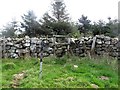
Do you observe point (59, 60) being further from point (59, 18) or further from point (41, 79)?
point (59, 18)

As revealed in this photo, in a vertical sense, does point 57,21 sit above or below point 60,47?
above

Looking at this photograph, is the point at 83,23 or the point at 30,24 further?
the point at 83,23

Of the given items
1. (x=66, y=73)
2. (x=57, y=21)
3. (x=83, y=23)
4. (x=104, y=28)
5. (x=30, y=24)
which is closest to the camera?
(x=66, y=73)

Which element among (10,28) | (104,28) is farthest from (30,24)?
(104,28)

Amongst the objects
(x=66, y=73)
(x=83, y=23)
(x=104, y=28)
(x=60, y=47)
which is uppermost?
(x=83, y=23)

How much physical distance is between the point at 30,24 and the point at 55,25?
332cm

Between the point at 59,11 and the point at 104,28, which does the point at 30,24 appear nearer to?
the point at 59,11

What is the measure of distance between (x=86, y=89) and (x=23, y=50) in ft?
21.1

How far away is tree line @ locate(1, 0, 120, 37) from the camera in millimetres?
22538

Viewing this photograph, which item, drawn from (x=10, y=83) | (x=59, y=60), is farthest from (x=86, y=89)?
(x=59, y=60)

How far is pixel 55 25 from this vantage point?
23281 millimetres

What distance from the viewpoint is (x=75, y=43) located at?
13.3m

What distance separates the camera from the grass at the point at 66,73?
791cm

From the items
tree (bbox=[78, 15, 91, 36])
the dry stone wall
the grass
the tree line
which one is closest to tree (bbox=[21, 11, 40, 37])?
the tree line
